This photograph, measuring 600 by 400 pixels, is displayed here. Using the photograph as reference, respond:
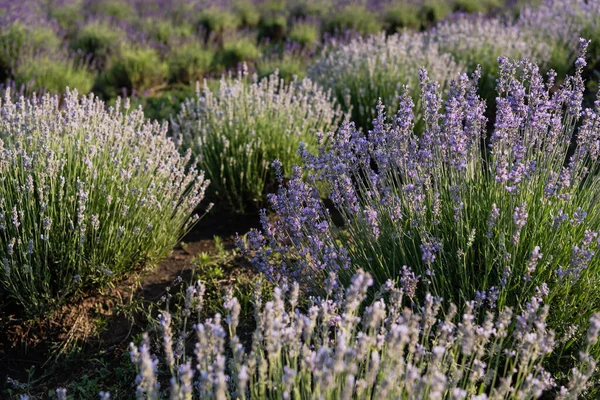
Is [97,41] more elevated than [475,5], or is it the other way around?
[475,5]

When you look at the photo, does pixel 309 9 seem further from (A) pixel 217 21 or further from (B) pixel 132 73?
(B) pixel 132 73

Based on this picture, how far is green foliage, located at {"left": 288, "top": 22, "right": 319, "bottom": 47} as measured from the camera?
33.7ft

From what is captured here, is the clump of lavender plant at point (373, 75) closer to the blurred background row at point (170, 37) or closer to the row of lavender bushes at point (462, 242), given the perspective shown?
the blurred background row at point (170, 37)

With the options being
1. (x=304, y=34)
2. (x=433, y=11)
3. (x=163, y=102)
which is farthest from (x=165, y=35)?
(x=433, y=11)

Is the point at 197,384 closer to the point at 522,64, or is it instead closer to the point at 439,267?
the point at 439,267

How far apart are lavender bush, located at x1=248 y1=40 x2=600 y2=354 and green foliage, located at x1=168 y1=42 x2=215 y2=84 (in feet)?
19.8

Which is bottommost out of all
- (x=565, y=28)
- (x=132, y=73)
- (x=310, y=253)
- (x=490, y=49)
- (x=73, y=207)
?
(x=132, y=73)

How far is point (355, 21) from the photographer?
444 inches

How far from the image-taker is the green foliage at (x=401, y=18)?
1172cm

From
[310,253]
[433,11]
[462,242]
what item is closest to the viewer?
[462,242]

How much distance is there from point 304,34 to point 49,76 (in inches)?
183

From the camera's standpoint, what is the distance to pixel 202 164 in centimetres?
467

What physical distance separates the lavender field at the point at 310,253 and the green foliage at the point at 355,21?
19.9ft

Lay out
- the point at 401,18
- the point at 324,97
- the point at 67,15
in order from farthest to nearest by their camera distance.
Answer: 1. the point at 67,15
2. the point at 401,18
3. the point at 324,97
